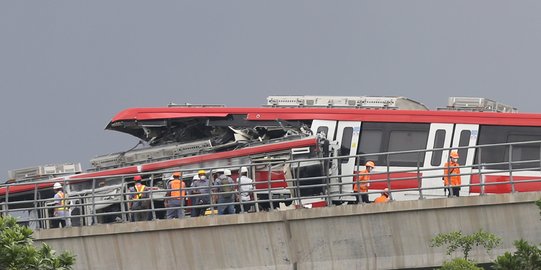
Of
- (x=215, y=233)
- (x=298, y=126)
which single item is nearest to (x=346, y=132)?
(x=298, y=126)

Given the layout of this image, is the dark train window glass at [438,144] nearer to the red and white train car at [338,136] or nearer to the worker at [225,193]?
the red and white train car at [338,136]

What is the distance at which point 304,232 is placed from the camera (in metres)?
30.8

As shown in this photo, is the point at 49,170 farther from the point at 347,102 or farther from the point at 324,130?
the point at 347,102

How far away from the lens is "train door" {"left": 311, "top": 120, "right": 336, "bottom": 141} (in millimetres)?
38812

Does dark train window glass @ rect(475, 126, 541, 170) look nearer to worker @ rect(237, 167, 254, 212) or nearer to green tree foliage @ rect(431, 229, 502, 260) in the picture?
worker @ rect(237, 167, 254, 212)

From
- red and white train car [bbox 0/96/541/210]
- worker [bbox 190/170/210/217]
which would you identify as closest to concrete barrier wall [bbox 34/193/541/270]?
worker [bbox 190/170/210/217]

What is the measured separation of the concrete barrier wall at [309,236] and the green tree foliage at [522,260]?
6.21 meters

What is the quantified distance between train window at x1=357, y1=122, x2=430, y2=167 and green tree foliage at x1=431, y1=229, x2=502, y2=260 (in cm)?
852

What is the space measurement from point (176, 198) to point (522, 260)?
1060 centimetres

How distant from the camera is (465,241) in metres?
28.4

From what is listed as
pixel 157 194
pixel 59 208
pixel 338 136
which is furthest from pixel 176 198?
pixel 338 136

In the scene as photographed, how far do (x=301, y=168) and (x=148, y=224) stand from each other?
5769 millimetres

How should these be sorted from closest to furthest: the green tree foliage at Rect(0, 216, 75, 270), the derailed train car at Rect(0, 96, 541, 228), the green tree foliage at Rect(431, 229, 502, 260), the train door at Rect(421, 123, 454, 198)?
the green tree foliage at Rect(0, 216, 75, 270) < the green tree foliage at Rect(431, 229, 502, 260) < the derailed train car at Rect(0, 96, 541, 228) < the train door at Rect(421, 123, 454, 198)

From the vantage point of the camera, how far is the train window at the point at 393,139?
124 ft
